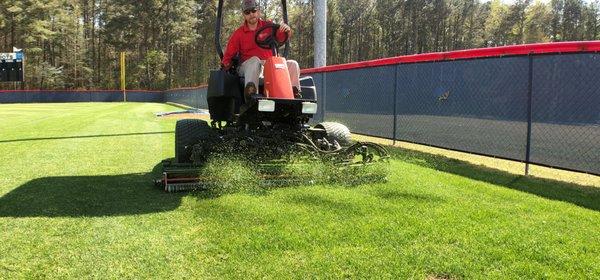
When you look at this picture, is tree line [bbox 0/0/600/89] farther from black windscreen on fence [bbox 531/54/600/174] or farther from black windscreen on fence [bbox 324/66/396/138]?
black windscreen on fence [bbox 531/54/600/174]

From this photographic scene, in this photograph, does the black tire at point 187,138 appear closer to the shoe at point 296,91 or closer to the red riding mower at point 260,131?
the red riding mower at point 260,131

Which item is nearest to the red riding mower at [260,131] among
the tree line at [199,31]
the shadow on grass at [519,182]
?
the shadow on grass at [519,182]

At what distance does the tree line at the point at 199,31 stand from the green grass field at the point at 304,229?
5280cm

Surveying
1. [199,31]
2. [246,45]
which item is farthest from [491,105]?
[199,31]

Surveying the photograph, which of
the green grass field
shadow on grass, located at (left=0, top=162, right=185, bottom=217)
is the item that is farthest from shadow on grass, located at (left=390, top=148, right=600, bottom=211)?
shadow on grass, located at (left=0, top=162, right=185, bottom=217)

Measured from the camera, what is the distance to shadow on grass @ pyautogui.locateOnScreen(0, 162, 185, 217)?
3.99m

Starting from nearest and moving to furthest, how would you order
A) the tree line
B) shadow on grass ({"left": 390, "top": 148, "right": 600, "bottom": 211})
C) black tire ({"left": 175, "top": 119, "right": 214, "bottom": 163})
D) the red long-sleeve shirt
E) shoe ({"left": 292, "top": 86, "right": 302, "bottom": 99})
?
1. shadow on grass ({"left": 390, "top": 148, "right": 600, "bottom": 211})
2. shoe ({"left": 292, "top": 86, "right": 302, "bottom": 99})
3. the red long-sleeve shirt
4. black tire ({"left": 175, "top": 119, "right": 214, "bottom": 163})
5. the tree line

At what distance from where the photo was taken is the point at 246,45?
18.4 ft

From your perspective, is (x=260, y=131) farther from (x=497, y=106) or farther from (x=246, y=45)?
(x=497, y=106)

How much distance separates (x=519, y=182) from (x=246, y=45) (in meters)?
3.40

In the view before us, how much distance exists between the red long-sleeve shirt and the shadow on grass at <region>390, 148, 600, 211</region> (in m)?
2.61

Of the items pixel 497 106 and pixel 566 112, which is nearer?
pixel 566 112

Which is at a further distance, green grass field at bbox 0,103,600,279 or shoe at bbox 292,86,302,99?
shoe at bbox 292,86,302,99

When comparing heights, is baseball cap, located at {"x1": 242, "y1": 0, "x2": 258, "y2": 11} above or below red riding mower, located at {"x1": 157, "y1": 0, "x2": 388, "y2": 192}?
above
